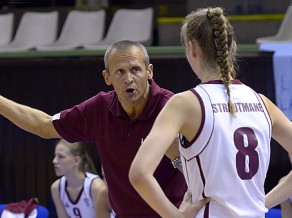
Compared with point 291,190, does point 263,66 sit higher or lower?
lower

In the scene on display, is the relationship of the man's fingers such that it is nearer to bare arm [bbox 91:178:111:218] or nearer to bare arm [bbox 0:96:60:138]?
bare arm [bbox 0:96:60:138]

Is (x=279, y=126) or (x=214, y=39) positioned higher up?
(x=214, y=39)

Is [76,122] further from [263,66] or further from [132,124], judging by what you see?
[263,66]

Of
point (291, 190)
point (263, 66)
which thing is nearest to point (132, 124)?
point (291, 190)

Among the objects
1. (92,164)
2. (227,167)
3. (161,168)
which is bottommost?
(92,164)

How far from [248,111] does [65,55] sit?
15.7 feet

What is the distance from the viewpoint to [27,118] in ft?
13.7

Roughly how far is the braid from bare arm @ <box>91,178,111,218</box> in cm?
360

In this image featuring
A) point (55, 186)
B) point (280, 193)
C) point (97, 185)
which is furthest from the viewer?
point (55, 186)

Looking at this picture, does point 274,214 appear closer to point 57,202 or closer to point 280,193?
point 57,202

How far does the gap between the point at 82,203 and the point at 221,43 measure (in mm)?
4345

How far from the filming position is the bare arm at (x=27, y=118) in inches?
162

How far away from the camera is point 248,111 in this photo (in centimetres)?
308

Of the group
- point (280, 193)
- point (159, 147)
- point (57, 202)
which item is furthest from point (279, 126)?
point (57, 202)
